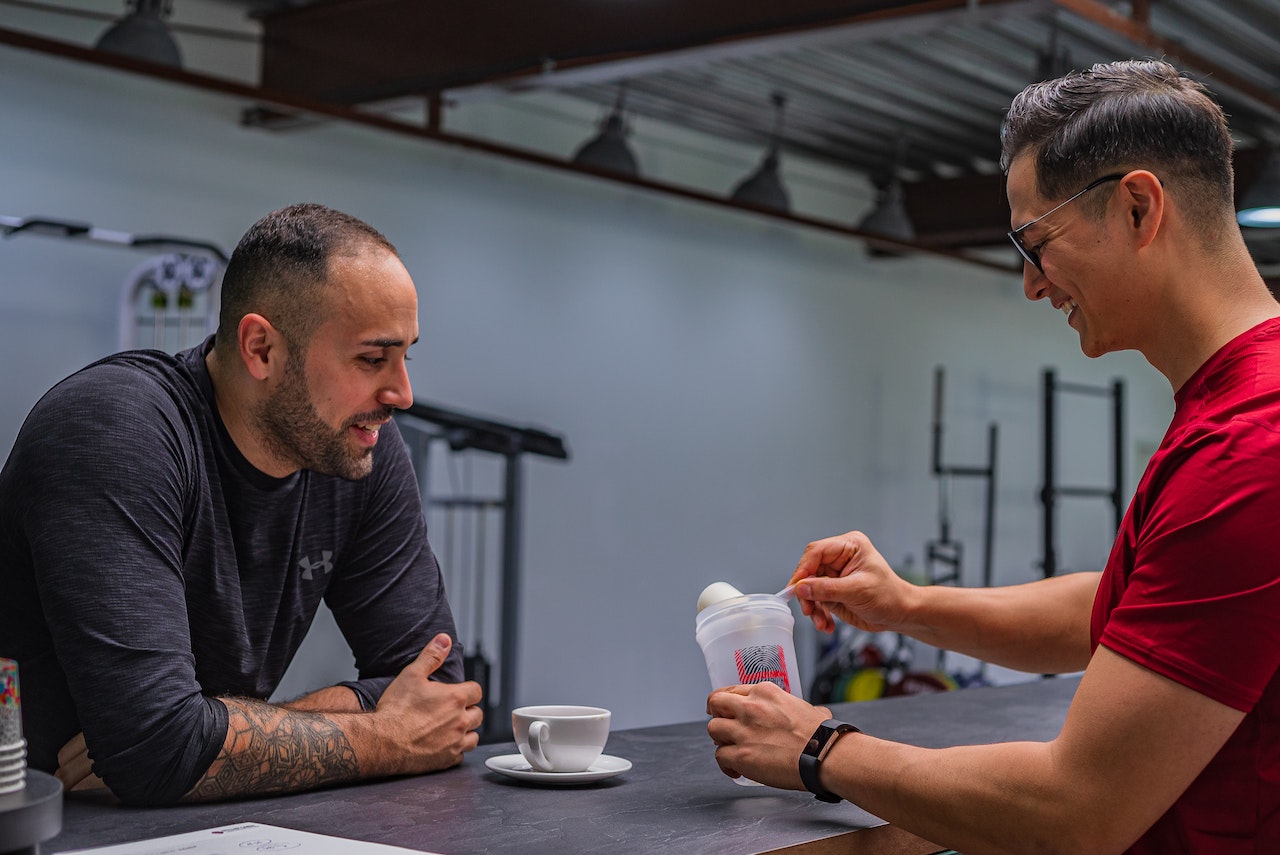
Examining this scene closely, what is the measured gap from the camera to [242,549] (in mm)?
1794

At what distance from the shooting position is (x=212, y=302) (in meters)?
4.47

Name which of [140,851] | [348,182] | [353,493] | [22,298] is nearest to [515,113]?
[348,182]

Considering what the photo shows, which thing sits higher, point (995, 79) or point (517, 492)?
point (995, 79)

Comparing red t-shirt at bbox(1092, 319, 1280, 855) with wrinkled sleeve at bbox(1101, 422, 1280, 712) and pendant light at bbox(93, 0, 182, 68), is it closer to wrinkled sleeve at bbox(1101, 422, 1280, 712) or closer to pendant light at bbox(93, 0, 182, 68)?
wrinkled sleeve at bbox(1101, 422, 1280, 712)

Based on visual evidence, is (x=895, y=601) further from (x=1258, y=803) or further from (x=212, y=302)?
(x=212, y=302)

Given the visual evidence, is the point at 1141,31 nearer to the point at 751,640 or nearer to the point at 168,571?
the point at 751,640

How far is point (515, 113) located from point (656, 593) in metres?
2.44

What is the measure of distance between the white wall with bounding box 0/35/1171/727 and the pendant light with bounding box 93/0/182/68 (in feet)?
2.05

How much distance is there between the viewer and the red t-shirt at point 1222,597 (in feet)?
3.76

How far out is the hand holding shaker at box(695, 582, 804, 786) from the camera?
1520 mm

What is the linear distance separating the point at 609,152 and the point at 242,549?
12.6 feet

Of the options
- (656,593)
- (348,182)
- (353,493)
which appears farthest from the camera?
(656,593)

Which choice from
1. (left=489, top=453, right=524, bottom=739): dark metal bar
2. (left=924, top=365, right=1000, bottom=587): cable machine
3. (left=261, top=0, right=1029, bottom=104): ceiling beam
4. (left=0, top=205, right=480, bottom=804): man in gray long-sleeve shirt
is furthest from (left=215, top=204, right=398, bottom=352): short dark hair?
(left=924, top=365, right=1000, bottom=587): cable machine

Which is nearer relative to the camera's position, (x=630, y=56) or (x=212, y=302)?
(x=630, y=56)
